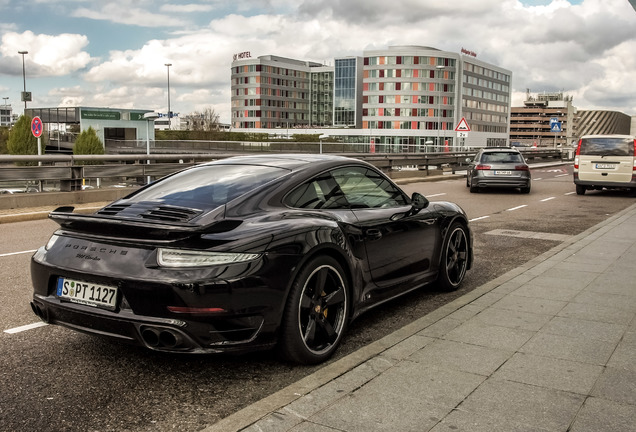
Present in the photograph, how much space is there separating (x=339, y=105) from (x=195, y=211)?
124930mm

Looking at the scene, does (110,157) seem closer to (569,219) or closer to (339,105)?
(569,219)


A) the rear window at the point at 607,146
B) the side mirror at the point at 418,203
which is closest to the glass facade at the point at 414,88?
the rear window at the point at 607,146

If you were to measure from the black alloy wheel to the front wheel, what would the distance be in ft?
6.56

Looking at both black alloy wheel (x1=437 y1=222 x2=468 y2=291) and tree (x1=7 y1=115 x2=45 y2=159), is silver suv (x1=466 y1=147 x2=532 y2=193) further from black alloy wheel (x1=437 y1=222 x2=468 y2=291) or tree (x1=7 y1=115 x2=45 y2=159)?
tree (x1=7 y1=115 x2=45 y2=159)

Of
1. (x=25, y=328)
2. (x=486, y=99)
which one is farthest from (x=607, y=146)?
(x=486, y=99)

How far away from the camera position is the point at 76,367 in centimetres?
425

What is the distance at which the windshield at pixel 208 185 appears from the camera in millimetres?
4504

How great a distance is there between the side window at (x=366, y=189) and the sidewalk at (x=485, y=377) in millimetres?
1017

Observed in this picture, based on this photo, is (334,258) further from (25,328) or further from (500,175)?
(500,175)

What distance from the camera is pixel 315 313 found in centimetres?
425

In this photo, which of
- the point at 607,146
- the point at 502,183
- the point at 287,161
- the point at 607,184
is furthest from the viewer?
the point at 502,183

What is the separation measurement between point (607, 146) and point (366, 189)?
56.2 ft

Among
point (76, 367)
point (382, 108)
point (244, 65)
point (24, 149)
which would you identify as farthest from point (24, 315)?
point (244, 65)

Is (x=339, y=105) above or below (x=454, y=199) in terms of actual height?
above
